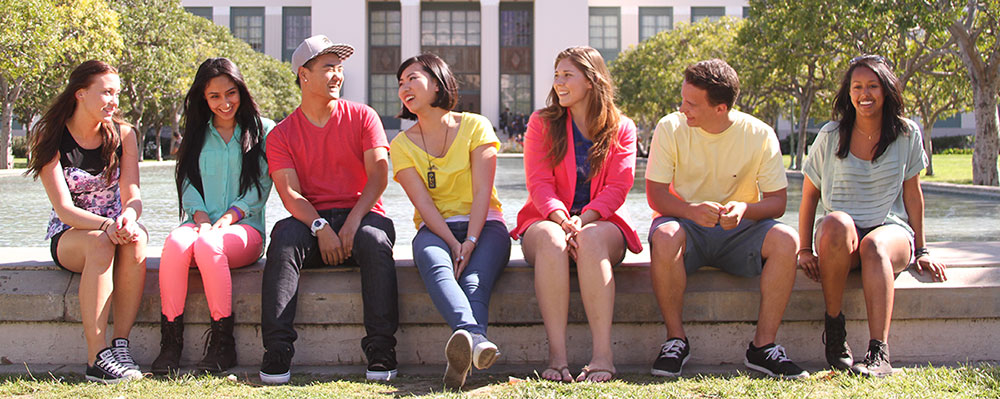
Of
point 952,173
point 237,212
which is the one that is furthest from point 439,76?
point 952,173

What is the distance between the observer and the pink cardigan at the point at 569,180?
361 centimetres

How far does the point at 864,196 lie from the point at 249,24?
175ft

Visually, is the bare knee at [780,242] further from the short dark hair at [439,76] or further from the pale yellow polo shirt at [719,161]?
the short dark hair at [439,76]

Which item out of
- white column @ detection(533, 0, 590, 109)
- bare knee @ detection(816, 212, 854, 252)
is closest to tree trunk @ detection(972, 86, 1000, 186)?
bare knee @ detection(816, 212, 854, 252)

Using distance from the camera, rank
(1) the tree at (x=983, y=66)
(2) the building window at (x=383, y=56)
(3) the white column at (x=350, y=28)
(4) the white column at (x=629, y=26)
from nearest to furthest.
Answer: (1) the tree at (x=983, y=66) < (3) the white column at (x=350, y=28) < (2) the building window at (x=383, y=56) < (4) the white column at (x=629, y=26)

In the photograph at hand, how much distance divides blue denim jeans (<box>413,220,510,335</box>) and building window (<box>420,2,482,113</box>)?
46884mm

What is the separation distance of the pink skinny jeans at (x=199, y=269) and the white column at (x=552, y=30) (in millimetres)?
46539

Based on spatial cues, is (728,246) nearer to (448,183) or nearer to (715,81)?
(715,81)

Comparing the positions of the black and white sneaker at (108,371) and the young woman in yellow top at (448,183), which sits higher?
the young woman in yellow top at (448,183)

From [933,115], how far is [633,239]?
21.2 meters

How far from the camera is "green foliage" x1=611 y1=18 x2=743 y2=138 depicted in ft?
96.9

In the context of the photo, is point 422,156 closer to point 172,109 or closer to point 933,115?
point 933,115

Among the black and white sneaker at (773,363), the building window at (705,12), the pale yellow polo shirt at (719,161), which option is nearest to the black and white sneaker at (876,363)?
the black and white sneaker at (773,363)

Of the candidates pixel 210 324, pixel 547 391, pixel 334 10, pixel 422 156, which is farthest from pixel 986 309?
pixel 334 10
